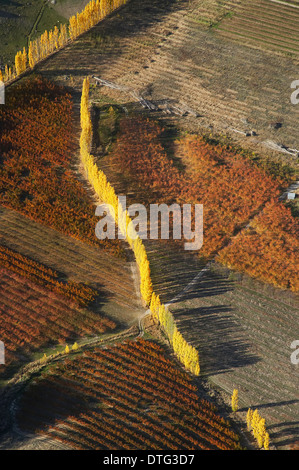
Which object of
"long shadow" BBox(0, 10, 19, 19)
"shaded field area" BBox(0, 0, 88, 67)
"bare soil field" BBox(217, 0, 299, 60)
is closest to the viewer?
"shaded field area" BBox(0, 0, 88, 67)

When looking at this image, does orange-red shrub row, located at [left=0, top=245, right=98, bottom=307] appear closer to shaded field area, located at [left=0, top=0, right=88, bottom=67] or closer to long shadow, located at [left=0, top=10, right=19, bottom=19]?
shaded field area, located at [left=0, top=0, right=88, bottom=67]

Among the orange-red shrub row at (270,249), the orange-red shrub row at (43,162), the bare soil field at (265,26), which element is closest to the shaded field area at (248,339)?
the orange-red shrub row at (270,249)

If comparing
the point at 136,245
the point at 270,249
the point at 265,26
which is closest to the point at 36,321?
the point at 136,245

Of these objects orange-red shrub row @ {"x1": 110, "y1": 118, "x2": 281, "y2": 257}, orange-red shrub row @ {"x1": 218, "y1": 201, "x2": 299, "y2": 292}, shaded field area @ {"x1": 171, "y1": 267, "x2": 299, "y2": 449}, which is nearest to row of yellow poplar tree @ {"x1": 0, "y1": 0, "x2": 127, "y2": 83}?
orange-red shrub row @ {"x1": 110, "y1": 118, "x2": 281, "y2": 257}

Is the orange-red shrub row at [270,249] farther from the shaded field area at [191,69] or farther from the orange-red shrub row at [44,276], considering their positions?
the orange-red shrub row at [44,276]

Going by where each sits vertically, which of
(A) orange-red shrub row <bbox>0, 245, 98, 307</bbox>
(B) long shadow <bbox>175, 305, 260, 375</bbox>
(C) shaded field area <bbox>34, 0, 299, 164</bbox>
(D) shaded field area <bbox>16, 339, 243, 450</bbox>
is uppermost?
(C) shaded field area <bbox>34, 0, 299, 164</bbox>

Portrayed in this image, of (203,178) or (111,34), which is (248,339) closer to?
(203,178)
